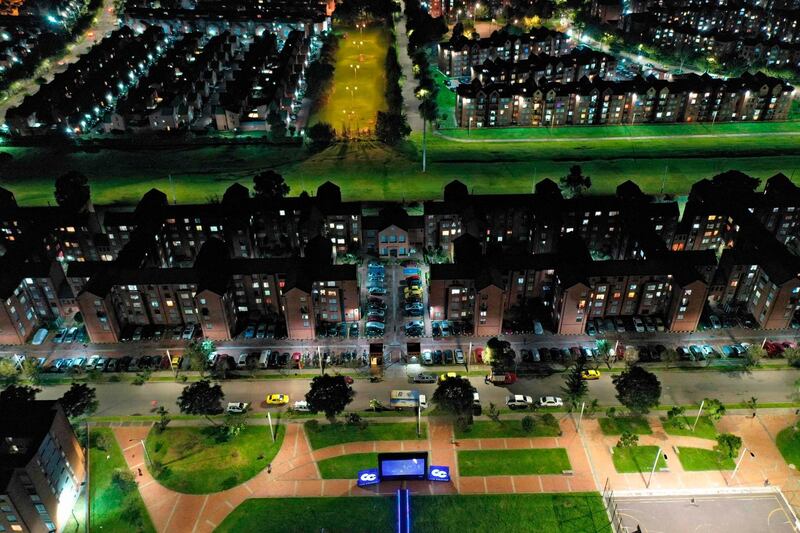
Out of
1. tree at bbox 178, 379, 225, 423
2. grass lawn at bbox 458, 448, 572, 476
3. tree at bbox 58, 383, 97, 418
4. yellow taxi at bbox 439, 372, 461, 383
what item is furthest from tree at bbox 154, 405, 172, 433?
grass lawn at bbox 458, 448, 572, 476

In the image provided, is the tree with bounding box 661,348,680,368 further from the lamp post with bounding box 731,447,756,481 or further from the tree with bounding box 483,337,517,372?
the tree with bounding box 483,337,517,372

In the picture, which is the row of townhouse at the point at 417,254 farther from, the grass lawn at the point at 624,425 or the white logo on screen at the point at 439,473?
the white logo on screen at the point at 439,473

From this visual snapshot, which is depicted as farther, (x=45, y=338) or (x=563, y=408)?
(x=45, y=338)

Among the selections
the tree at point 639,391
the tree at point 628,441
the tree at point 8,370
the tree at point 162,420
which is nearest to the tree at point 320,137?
the tree at point 8,370

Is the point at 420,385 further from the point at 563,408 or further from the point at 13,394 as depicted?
the point at 13,394

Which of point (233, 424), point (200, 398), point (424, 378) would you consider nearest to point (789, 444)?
point (424, 378)

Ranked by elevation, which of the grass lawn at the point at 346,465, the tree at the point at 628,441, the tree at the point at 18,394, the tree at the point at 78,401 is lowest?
the grass lawn at the point at 346,465

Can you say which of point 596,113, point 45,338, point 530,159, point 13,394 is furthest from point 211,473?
point 596,113
